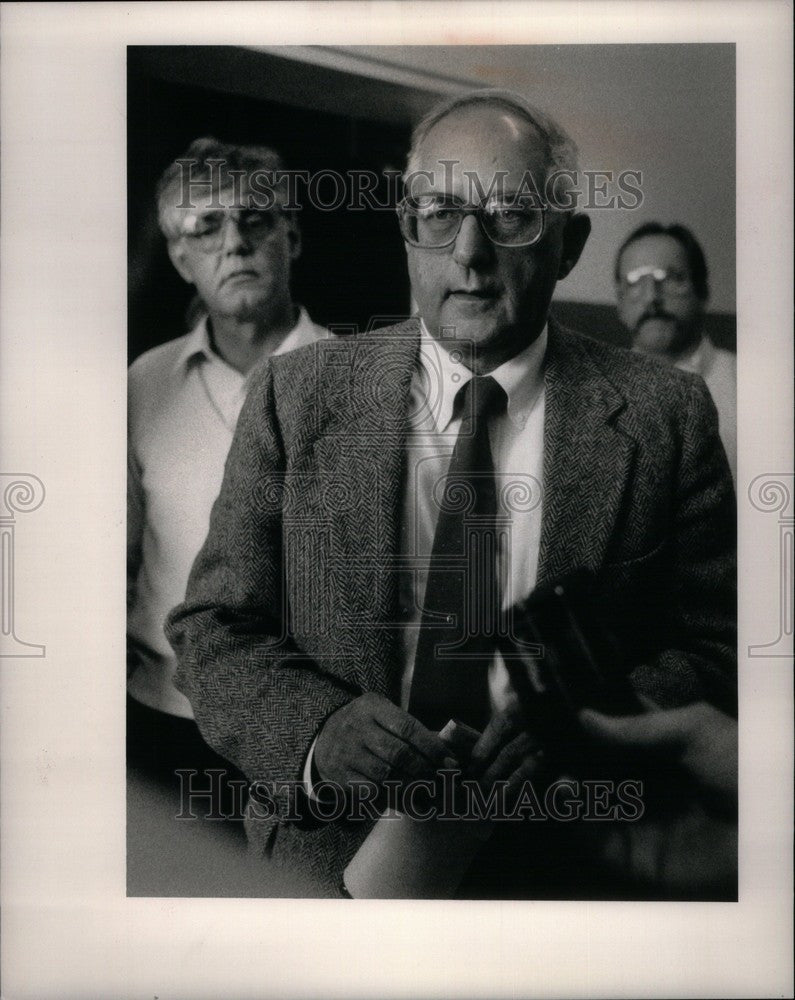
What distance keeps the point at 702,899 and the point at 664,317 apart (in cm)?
130

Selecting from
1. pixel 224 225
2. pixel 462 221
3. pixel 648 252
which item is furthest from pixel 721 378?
pixel 224 225

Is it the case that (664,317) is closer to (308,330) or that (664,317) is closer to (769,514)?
(769,514)

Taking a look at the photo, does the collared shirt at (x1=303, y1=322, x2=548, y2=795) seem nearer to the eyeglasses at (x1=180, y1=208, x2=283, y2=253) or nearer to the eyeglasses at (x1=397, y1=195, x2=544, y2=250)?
the eyeglasses at (x1=397, y1=195, x2=544, y2=250)

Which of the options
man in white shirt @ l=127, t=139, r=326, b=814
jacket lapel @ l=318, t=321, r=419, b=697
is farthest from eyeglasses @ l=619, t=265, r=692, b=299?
man in white shirt @ l=127, t=139, r=326, b=814

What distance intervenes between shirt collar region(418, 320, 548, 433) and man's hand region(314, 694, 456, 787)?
64cm

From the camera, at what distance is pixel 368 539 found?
93.5 inches

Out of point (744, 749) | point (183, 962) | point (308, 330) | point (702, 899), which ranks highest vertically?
point (308, 330)

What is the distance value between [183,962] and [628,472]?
4.88 feet

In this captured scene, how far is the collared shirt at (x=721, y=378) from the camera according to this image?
2396 millimetres

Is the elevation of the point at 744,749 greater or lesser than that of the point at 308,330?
lesser

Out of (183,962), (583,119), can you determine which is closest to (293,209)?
(583,119)

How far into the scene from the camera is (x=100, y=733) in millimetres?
2461

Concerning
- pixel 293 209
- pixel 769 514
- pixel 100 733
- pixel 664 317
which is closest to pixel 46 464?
pixel 100 733

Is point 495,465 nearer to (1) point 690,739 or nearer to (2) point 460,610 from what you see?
(2) point 460,610
